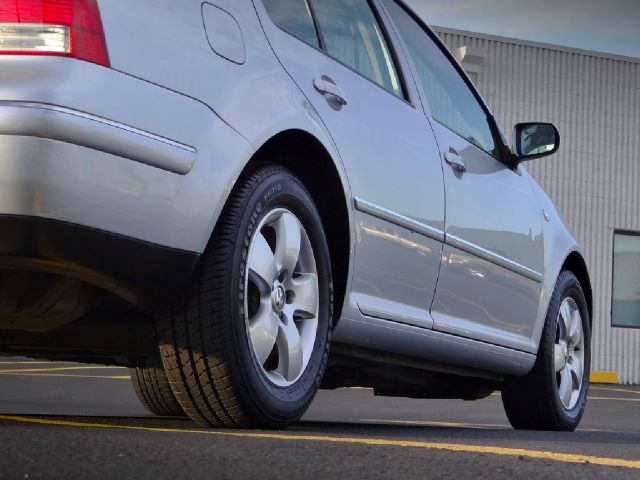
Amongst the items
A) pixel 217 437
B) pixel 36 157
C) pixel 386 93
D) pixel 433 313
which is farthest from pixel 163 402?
pixel 36 157

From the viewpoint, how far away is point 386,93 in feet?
14.5

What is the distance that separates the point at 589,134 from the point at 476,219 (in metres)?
16.0

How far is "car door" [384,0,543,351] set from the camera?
4766mm

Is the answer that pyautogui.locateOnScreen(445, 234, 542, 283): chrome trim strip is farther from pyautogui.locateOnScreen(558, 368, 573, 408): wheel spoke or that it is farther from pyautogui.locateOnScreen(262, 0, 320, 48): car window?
pyautogui.locateOnScreen(262, 0, 320, 48): car window

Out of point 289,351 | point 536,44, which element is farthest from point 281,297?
point 536,44

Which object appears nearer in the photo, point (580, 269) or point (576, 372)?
point (576, 372)

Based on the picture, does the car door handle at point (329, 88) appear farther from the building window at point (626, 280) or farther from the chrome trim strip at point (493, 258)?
the building window at point (626, 280)

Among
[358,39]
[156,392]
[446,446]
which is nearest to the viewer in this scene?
[446,446]

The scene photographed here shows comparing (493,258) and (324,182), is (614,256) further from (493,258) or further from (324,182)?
(324,182)

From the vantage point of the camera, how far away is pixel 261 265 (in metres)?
3.52

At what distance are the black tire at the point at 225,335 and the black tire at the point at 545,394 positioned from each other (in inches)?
94.8

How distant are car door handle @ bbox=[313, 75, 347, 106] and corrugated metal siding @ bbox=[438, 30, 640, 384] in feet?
51.5

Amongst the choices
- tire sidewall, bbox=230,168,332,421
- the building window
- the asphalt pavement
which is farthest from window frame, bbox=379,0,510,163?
the building window

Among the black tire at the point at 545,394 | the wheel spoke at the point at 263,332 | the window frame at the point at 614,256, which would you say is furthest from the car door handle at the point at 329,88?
the window frame at the point at 614,256
